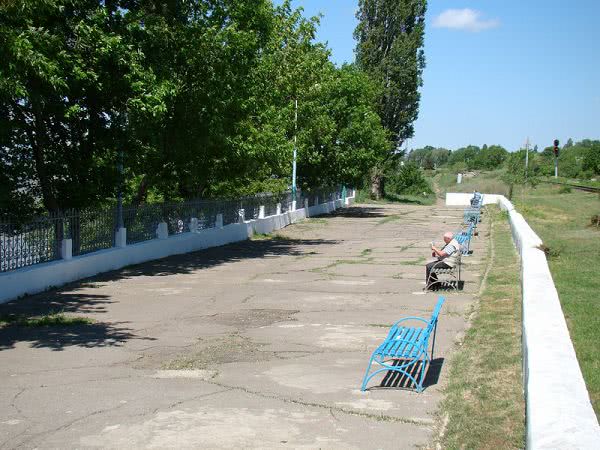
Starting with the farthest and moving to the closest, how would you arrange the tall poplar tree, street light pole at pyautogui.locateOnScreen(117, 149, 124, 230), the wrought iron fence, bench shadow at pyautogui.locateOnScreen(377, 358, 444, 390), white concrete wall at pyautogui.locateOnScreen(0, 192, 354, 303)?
the tall poplar tree
street light pole at pyautogui.locateOnScreen(117, 149, 124, 230)
white concrete wall at pyautogui.locateOnScreen(0, 192, 354, 303)
the wrought iron fence
bench shadow at pyautogui.locateOnScreen(377, 358, 444, 390)

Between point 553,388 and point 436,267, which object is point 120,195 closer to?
point 436,267

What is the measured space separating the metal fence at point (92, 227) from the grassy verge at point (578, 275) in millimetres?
8911

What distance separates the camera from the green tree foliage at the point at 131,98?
1347 centimetres

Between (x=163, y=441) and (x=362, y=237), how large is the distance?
21020 millimetres

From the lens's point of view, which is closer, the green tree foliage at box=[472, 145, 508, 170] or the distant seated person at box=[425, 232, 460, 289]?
the distant seated person at box=[425, 232, 460, 289]

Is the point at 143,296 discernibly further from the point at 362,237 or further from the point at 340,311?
the point at 362,237

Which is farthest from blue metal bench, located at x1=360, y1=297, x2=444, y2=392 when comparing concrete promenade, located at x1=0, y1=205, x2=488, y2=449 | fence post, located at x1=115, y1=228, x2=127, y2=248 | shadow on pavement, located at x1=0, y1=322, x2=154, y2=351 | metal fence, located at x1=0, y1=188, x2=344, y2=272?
fence post, located at x1=115, y1=228, x2=127, y2=248

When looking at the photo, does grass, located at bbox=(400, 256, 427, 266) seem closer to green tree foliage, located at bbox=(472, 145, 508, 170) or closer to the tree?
the tree

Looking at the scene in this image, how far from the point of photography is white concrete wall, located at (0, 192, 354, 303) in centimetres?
1222

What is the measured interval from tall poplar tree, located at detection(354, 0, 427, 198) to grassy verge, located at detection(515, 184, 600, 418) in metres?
18.4

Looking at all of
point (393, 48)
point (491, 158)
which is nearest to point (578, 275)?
point (393, 48)

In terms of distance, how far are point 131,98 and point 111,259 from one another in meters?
3.55

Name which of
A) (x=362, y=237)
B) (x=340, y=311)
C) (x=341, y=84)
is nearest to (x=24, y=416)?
(x=340, y=311)

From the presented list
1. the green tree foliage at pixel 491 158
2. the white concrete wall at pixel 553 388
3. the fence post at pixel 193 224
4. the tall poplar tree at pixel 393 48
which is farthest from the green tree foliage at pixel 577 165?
the white concrete wall at pixel 553 388
